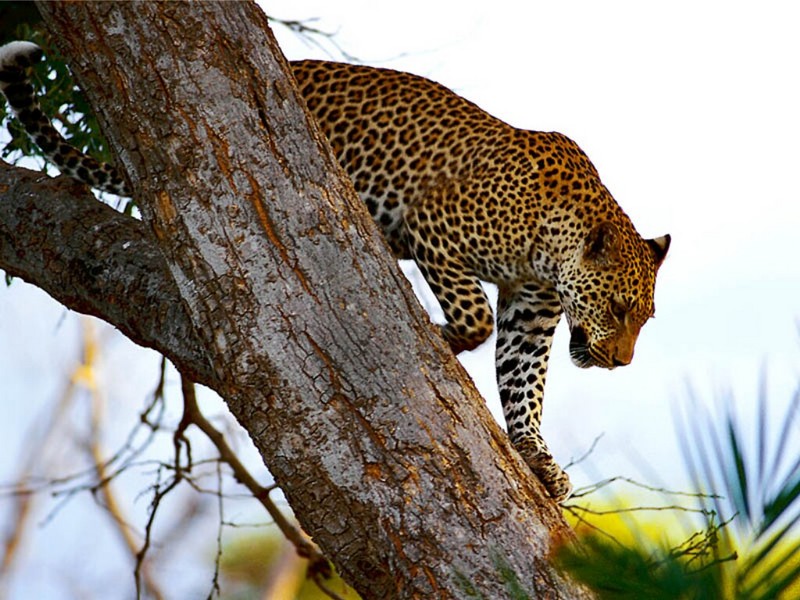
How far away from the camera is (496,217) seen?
5.08 meters

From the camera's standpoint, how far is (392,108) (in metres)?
5.48

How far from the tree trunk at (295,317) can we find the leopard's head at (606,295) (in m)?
2.13

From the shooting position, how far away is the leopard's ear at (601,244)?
203 inches

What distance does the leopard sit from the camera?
5.00 metres

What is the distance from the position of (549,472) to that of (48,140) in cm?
252

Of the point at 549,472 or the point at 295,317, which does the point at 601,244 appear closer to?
the point at 549,472

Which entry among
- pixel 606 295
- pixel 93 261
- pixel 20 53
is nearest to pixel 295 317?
pixel 93 261

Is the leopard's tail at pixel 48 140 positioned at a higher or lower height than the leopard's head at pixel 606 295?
higher

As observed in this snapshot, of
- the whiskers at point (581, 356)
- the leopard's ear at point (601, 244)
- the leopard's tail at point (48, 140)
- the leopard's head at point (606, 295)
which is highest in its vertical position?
the leopard's tail at point (48, 140)

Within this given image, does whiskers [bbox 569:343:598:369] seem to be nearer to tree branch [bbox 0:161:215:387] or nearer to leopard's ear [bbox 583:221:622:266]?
leopard's ear [bbox 583:221:622:266]

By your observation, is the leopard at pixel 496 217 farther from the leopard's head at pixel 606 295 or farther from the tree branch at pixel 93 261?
the tree branch at pixel 93 261

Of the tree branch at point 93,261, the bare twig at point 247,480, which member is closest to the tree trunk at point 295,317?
the tree branch at point 93,261

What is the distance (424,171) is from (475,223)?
0.43 meters

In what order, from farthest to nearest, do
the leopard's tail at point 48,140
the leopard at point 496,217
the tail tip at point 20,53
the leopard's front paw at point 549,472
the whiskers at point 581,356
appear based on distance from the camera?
the whiskers at point 581,356 < the leopard at point 496,217 < the leopard's tail at point 48,140 < the leopard's front paw at point 549,472 < the tail tip at point 20,53
